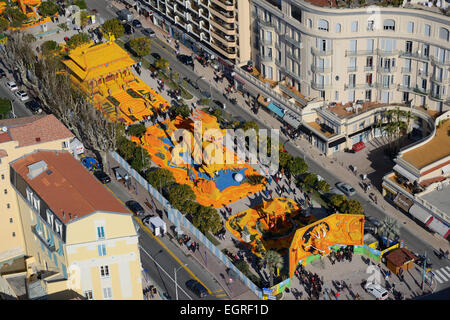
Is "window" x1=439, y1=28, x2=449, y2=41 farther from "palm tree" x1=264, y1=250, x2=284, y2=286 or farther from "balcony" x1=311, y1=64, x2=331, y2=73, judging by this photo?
"palm tree" x1=264, y1=250, x2=284, y2=286

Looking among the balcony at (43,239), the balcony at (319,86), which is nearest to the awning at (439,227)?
the balcony at (319,86)

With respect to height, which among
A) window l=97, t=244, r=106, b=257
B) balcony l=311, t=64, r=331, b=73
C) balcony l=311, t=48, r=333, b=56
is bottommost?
window l=97, t=244, r=106, b=257

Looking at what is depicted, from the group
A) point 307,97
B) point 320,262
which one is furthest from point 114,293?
point 307,97

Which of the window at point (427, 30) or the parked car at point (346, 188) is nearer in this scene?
the parked car at point (346, 188)

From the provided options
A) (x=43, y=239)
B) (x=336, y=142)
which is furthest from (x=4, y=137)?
(x=336, y=142)

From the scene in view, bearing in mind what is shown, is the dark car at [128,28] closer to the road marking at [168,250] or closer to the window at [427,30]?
the road marking at [168,250]

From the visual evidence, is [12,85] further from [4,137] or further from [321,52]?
[321,52]

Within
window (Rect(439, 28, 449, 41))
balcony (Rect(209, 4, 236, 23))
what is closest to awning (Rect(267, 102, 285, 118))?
balcony (Rect(209, 4, 236, 23))
